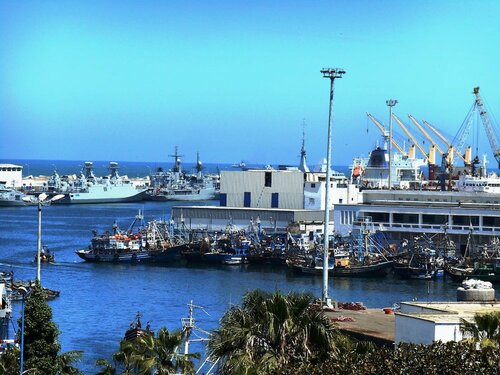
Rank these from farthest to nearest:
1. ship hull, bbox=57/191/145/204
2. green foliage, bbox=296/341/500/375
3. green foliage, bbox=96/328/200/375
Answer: ship hull, bbox=57/191/145/204 < green foliage, bbox=96/328/200/375 < green foliage, bbox=296/341/500/375

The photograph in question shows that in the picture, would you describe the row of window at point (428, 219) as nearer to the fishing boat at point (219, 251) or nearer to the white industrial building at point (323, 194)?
the white industrial building at point (323, 194)

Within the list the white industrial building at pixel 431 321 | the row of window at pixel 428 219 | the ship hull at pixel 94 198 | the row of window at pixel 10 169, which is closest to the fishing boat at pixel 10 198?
the ship hull at pixel 94 198

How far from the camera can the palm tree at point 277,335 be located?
15.6 metres

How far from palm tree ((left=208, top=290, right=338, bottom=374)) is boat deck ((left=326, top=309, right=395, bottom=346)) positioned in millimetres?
3912

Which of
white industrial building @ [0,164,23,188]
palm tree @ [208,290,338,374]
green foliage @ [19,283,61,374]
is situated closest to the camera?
palm tree @ [208,290,338,374]

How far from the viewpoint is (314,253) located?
50.6 m

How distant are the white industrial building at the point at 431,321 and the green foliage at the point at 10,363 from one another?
5678 millimetres

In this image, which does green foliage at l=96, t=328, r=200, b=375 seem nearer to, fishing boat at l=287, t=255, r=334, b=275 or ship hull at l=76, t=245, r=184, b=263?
fishing boat at l=287, t=255, r=334, b=275

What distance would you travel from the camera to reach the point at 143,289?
4344cm

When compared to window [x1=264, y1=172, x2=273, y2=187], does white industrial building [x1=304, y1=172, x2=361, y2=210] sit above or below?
below

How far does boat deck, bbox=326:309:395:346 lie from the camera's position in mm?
20109

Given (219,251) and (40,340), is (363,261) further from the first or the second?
(40,340)

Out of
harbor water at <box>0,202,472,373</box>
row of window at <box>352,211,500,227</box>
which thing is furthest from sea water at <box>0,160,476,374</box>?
row of window at <box>352,211,500,227</box>

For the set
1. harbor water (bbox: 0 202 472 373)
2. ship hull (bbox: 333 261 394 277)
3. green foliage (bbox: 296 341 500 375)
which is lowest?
harbor water (bbox: 0 202 472 373)
